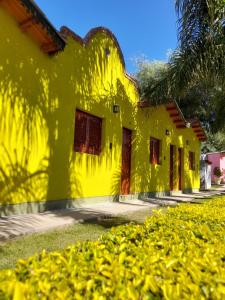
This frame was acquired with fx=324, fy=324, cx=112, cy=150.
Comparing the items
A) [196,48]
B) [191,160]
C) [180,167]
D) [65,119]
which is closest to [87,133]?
[65,119]

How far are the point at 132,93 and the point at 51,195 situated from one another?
6601 millimetres

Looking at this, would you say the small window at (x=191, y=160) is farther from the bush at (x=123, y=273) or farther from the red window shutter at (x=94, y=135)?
the bush at (x=123, y=273)

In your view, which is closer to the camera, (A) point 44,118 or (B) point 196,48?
(A) point 44,118

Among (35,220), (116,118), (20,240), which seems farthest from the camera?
(116,118)

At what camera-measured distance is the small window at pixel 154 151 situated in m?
15.7

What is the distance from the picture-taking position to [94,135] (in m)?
11.0

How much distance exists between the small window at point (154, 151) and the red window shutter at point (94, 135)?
493 cm

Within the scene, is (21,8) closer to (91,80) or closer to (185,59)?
(91,80)

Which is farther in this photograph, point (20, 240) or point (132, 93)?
point (132, 93)

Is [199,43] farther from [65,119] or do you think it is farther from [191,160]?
[191,160]

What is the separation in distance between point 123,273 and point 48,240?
13.1ft

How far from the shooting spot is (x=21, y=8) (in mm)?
7355

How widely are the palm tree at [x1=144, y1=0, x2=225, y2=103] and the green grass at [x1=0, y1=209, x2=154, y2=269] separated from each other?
5.93 m

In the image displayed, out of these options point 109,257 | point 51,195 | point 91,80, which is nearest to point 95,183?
point 51,195
